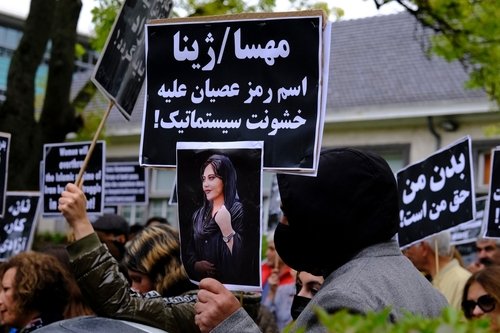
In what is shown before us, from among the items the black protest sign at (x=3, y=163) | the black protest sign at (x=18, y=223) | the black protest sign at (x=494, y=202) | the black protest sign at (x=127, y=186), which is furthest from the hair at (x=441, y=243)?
the black protest sign at (x=127, y=186)

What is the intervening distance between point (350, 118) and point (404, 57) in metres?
2.45

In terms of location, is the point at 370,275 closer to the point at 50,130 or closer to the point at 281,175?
the point at 281,175

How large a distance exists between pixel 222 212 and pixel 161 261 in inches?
50.9

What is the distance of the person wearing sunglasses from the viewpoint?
5258 mm

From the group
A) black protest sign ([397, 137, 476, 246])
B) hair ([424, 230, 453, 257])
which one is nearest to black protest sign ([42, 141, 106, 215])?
black protest sign ([397, 137, 476, 246])

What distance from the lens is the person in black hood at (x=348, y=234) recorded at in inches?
122

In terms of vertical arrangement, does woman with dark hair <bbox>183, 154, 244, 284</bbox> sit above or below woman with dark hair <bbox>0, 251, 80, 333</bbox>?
above

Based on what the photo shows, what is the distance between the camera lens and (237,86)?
3.94 metres

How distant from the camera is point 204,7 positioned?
11602mm

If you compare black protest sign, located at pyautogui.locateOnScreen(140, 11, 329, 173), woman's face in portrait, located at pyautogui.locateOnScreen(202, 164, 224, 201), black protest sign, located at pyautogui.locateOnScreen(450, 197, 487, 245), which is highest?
black protest sign, located at pyautogui.locateOnScreen(140, 11, 329, 173)

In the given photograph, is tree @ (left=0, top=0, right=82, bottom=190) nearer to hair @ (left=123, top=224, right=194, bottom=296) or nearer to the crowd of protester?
the crowd of protester

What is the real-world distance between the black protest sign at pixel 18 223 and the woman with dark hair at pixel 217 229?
4.42m

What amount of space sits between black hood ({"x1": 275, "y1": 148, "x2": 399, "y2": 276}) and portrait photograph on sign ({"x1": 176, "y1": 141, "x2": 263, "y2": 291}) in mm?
374

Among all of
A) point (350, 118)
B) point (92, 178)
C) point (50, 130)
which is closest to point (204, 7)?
point (50, 130)
